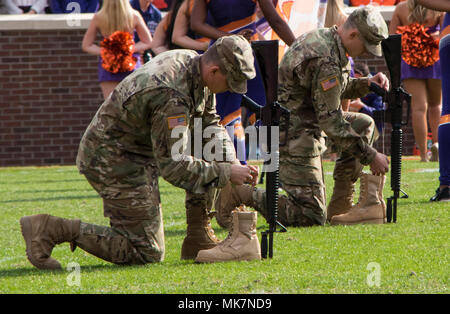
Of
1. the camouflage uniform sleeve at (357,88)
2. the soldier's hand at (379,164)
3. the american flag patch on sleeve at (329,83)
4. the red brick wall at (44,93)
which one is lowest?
the red brick wall at (44,93)

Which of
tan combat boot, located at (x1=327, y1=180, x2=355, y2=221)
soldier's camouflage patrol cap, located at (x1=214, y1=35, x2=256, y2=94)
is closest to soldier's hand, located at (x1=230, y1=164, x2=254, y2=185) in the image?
soldier's camouflage patrol cap, located at (x1=214, y1=35, x2=256, y2=94)

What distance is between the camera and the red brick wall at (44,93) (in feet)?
49.2

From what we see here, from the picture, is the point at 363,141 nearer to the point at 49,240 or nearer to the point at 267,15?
the point at 267,15

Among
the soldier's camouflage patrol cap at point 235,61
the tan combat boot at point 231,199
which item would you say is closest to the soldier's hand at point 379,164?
the tan combat boot at point 231,199

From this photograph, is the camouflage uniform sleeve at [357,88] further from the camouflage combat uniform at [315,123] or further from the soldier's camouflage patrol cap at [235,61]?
the soldier's camouflage patrol cap at [235,61]

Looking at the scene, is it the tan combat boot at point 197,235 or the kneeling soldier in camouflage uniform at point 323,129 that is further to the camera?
the kneeling soldier in camouflage uniform at point 323,129

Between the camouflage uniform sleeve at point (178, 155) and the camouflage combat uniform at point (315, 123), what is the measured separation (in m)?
1.16

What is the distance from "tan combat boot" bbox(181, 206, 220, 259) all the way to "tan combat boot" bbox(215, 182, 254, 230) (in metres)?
0.47

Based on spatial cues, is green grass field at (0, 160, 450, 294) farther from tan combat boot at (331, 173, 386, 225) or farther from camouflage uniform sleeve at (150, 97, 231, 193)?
camouflage uniform sleeve at (150, 97, 231, 193)

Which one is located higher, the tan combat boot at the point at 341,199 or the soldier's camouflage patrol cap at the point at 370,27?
the soldier's camouflage patrol cap at the point at 370,27

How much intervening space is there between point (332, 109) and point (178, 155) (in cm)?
169

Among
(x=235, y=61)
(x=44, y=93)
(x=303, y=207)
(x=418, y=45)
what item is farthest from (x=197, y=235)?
(x=44, y=93)

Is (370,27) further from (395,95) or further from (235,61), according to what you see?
(235,61)

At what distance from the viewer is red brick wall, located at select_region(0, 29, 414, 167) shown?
14992 millimetres
